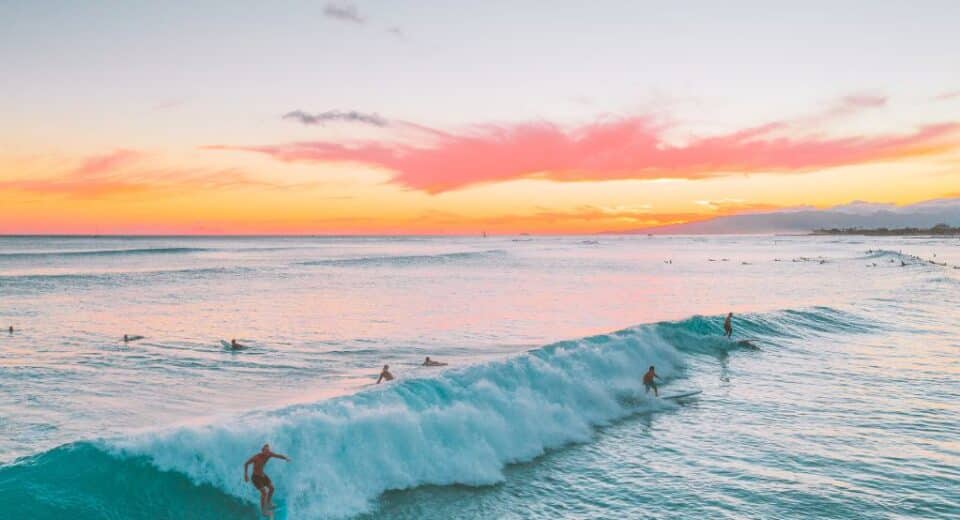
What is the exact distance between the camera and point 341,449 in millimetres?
15672

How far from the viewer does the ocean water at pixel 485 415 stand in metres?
14.0

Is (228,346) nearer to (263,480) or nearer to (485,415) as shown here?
(485,415)

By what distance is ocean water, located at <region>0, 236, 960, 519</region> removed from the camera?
13969 millimetres

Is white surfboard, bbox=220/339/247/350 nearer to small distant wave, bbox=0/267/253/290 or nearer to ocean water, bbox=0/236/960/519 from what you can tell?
ocean water, bbox=0/236/960/519

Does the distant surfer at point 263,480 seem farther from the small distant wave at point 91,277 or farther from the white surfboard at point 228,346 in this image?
the small distant wave at point 91,277

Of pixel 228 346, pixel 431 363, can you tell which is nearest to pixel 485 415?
pixel 431 363

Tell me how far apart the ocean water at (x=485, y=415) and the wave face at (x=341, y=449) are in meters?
0.05

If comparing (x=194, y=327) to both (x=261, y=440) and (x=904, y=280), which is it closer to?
(x=261, y=440)

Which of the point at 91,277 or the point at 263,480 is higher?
the point at 91,277

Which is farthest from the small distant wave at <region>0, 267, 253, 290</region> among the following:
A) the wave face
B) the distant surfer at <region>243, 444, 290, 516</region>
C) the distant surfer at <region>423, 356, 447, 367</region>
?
the distant surfer at <region>243, 444, 290, 516</region>

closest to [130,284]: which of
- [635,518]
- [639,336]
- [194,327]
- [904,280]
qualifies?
[194,327]

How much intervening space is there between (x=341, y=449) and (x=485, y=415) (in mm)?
4934

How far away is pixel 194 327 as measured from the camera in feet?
132

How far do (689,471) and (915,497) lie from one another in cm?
491
